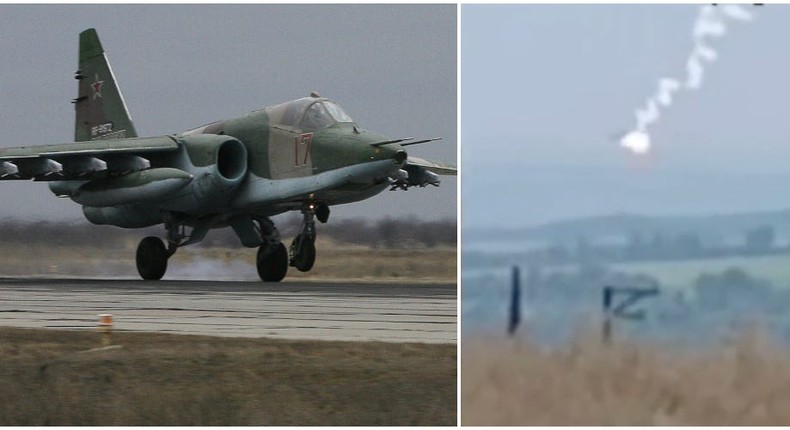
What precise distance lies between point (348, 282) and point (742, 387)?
16457mm

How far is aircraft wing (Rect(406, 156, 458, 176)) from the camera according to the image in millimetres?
27203

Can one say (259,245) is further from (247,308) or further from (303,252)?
(247,308)

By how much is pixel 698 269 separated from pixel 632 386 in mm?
1485

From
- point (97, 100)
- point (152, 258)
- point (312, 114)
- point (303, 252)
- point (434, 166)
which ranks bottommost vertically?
point (152, 258)

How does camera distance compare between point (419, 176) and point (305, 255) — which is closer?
point (305, 255)

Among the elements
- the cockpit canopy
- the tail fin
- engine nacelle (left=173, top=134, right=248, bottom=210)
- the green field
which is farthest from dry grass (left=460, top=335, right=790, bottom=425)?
the tail fin

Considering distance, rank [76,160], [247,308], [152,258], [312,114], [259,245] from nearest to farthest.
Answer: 1. [247,308]
2. [312,114]
3. [76,160]
4. [259,245]
5. [152,258]

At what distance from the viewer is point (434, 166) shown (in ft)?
90.6

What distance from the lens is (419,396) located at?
13328mm

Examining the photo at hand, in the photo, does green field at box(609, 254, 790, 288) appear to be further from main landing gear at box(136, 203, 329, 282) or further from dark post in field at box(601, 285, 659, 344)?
main landing gear at box(136, 203, 329, 282)

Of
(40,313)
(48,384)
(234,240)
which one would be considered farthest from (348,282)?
(48,384)

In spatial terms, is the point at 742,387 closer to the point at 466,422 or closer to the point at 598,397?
the point at 598,397

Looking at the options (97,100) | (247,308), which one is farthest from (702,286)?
(97,100)

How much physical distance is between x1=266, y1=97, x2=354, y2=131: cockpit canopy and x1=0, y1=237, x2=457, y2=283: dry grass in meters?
3.00
